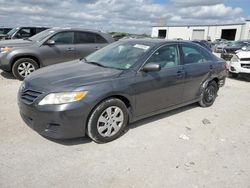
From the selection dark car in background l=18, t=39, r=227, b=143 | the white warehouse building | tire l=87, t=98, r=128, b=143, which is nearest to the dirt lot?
tire l=87, t=98, r=128, b=143

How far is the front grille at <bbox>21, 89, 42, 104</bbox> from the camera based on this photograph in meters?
3.21

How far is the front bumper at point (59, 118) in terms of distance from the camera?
3035 millimetres

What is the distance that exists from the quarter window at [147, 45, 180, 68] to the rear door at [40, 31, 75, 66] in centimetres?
434

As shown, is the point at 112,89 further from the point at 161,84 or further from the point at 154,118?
the point at 154,118

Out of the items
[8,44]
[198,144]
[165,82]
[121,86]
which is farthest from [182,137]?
[8,44]

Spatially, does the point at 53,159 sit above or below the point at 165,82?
below

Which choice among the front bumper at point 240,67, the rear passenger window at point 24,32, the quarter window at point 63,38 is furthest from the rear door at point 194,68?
the rear passenger window at point 24,32

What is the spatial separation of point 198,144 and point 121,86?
150cm

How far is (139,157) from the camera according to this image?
10.4 ft

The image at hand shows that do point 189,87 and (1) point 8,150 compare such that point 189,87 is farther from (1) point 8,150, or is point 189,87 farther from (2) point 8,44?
(2) point 8,44

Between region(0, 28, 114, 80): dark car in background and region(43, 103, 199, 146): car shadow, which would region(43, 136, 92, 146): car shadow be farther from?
region(0, 28, 114, 80): dark car in background

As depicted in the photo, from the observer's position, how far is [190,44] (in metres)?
4.86

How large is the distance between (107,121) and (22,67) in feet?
15.6

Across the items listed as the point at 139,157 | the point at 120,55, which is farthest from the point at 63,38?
the point at 139,157
